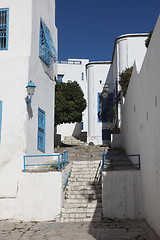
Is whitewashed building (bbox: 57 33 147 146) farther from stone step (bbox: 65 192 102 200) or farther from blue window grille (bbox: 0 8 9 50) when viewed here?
blue window grille (bbox: 0 8 9 50)

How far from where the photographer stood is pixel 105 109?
2133cm

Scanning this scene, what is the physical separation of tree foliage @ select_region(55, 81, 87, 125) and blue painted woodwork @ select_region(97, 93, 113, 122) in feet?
11.8

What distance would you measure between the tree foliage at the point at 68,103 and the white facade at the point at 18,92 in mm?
7068

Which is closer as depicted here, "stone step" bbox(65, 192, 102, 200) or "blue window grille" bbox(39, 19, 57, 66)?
"stone step" bbox(65, 192, 102, 200)

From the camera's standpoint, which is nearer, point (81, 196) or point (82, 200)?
point (82, 200)

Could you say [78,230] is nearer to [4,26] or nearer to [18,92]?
[18,92]

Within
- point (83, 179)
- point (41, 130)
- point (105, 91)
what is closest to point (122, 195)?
point (83, 179)

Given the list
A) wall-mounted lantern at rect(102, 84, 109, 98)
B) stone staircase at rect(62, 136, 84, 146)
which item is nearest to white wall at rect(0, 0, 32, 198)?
wall-mounted lantern at rect(102, 84, 109, 98)

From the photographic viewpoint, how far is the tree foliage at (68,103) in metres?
17.1

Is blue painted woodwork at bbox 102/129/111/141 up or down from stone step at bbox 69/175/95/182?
up

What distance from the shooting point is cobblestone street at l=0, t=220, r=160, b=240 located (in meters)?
5.95

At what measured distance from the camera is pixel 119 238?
5.80 m

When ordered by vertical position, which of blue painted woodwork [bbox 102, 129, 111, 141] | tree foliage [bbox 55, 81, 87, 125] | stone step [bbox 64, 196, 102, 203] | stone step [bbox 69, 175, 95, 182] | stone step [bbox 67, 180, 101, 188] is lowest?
stone step [bbox 64, 196, 102, 203]

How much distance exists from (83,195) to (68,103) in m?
9.67
